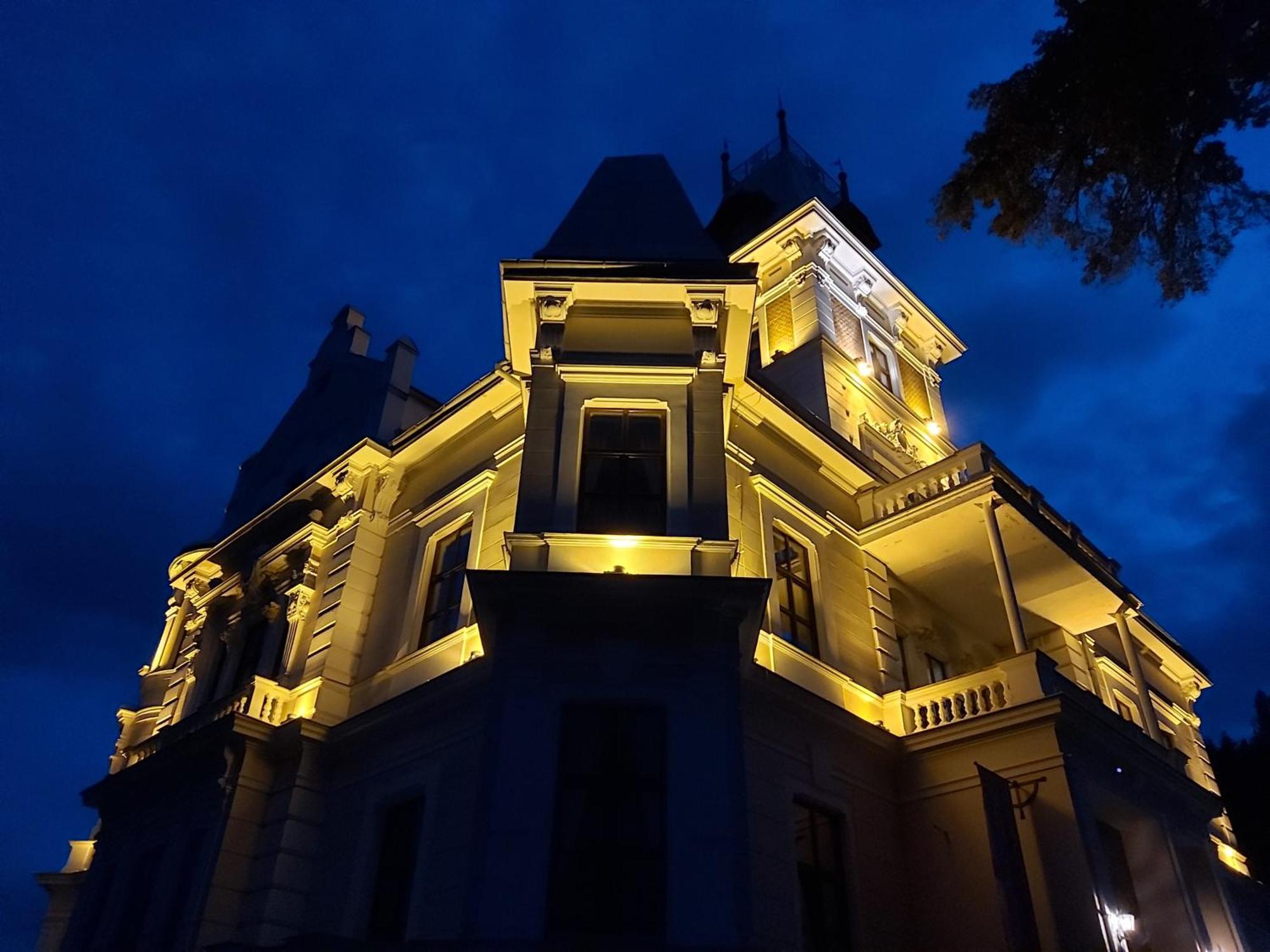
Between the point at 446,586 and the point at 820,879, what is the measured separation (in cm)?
718

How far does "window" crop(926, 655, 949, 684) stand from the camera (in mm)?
17641

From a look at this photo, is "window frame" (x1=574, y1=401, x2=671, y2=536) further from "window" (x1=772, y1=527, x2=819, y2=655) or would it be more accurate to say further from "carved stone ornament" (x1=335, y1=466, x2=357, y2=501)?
"carved stone ornament" (x1=335, y1=466, x2=357, y2=501)

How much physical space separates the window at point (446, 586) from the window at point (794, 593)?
4.99 metres

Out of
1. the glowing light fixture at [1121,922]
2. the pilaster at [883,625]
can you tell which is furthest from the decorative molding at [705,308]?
the glowing light fixture at [1121,922]

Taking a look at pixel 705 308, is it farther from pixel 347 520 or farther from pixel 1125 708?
pixel 1125 708

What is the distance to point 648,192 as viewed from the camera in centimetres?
1744

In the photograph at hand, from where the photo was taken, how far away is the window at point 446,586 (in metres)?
14.6

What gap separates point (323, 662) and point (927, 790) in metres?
9.82

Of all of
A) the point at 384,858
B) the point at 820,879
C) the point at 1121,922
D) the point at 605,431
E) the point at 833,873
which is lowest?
the point at 1121,922

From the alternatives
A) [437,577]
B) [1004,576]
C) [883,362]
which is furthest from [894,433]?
[437,577]

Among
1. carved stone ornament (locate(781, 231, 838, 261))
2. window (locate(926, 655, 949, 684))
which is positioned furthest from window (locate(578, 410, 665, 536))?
carved stone ornament (locate(781, 231, 838, 261))

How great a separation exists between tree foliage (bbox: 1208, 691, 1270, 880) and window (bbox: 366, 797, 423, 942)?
111 ft

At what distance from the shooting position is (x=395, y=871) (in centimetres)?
1271

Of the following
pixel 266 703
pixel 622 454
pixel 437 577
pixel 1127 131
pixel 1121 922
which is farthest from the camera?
pixel 437 577
